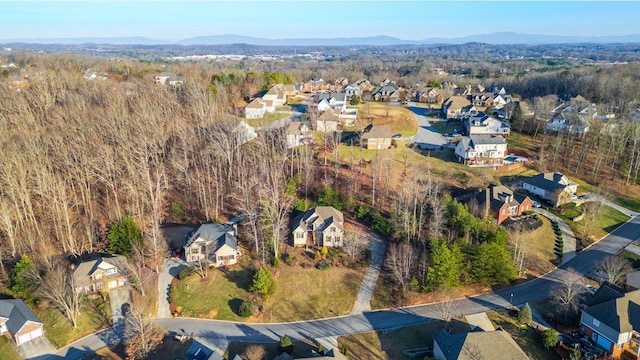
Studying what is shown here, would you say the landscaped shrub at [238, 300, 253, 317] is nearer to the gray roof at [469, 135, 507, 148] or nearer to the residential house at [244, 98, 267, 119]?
the gray roof at [469, 135, 507, 148]

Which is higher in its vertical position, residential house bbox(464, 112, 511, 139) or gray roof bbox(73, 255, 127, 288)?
residential house bbox(464, 112, 511, 139)

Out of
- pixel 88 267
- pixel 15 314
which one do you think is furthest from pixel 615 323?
pixel 15 314

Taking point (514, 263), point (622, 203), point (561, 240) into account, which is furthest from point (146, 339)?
point (622, 203)

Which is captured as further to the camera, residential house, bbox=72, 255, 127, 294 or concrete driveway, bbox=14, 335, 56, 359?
residential house, bbox=72, 255, 127, 294

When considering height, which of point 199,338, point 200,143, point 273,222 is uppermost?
point 200,143

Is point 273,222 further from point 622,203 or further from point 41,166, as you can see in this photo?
point 622,203

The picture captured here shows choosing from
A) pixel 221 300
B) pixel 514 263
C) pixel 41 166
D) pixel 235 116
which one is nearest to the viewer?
pixel 221 300

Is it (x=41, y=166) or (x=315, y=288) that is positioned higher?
(x=41, y=166)

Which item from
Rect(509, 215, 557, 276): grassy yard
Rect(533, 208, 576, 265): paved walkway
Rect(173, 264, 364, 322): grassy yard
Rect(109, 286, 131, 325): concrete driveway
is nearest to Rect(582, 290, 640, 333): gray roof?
Rect(509, 215, 557, 276): grassy yard
